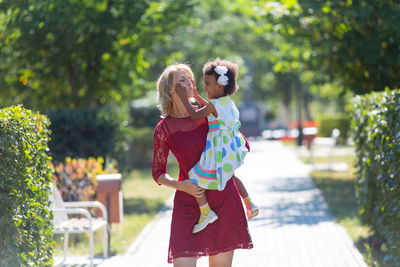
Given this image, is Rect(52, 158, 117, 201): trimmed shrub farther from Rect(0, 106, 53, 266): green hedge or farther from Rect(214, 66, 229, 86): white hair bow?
Rect(214, 66, 229, 86): white hair bow

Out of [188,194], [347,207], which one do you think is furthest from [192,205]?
[347,207]

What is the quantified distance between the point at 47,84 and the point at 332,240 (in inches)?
332

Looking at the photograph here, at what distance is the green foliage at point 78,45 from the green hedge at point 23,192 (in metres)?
6.79

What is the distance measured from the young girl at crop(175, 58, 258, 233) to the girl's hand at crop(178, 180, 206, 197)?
4cm

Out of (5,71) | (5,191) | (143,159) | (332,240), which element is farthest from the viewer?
(143,159)

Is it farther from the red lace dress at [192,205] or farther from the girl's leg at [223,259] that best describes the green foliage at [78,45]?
the girl's leg at [223,259]

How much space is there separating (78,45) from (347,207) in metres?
6.22

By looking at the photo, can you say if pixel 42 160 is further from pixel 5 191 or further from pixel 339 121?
pixel 339 121

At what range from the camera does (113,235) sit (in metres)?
9.86

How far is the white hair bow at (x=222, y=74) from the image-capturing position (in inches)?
179

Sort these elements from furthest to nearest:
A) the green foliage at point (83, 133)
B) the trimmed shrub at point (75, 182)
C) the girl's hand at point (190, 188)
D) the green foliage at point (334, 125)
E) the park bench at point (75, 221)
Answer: the green foliage at point (334, 125) → the green foliage at point (83, 133) → the trimmed shrub at point (75, 182) → the park bench at point (75, 221) → the girl's hand at point (190, 188)

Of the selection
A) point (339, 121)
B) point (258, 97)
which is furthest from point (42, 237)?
point (258, 97)

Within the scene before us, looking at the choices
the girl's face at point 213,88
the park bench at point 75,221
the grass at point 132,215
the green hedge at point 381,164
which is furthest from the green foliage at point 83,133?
the girl's face at point 213,88

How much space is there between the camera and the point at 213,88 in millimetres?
4598
